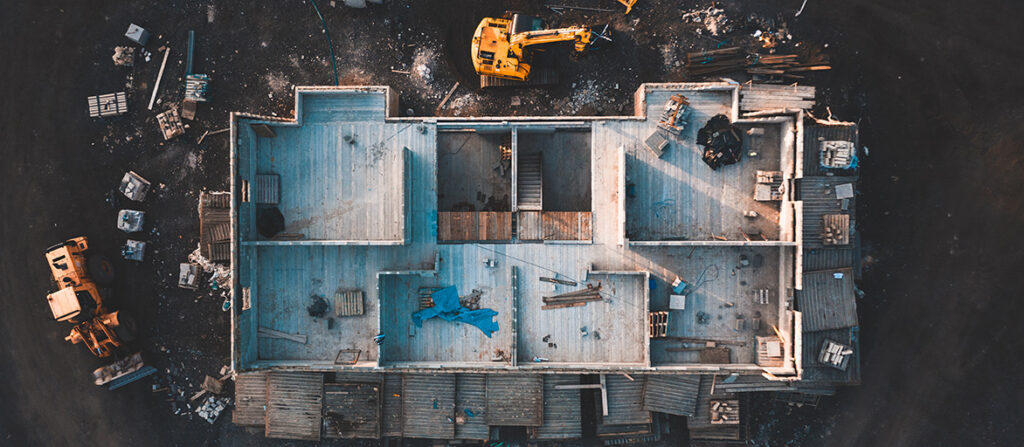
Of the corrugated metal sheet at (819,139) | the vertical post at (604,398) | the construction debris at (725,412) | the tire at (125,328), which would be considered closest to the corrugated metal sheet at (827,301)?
the corrugated metal sheet at (819,139)

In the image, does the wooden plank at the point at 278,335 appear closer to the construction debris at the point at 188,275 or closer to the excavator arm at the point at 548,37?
the construction debris at the point at 188,275

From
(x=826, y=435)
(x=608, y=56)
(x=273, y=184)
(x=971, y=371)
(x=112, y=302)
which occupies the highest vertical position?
(x=608, y=56)

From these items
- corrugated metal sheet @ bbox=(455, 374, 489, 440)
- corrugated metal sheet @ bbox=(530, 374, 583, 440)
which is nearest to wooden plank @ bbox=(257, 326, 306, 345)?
corrugated metal sheet @ bbox=(455, 374, 489, 440)

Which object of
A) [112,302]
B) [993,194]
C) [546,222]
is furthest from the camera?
[112,302]

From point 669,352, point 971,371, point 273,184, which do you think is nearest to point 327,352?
point 273,184

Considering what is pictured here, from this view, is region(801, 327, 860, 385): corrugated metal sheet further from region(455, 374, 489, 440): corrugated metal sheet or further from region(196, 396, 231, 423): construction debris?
region(196, 396, 231, 423): construction debris

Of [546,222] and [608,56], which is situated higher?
[608,56]

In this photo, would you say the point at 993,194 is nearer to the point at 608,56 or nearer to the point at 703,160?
the point at 703,160
